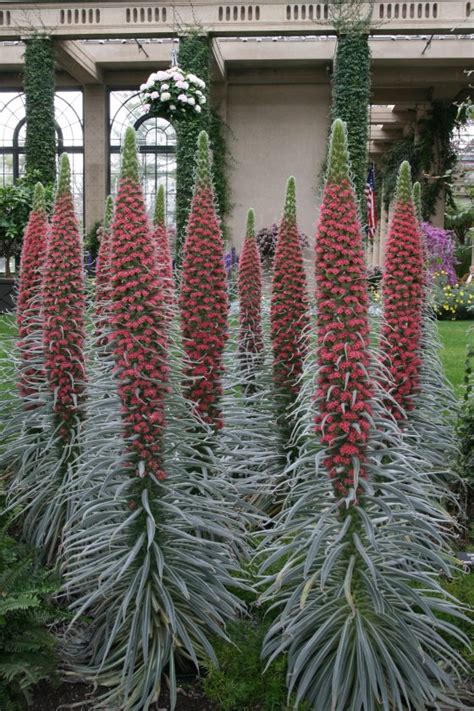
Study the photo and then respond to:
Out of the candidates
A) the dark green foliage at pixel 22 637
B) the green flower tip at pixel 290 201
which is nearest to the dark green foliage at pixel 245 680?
the dark green foliage at pixel 22 637

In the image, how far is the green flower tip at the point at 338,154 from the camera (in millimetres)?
2000

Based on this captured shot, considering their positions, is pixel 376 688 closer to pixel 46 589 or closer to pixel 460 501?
pixel 46 589

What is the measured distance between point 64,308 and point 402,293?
135 centimetres

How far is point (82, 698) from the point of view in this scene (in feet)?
7.43

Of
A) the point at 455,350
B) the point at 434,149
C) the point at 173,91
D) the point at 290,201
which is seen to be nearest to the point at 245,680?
the point at 290,201

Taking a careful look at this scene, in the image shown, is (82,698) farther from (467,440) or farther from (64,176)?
(467,440)

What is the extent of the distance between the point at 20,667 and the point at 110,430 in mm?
717

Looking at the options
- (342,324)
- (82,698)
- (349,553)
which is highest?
(342,324)

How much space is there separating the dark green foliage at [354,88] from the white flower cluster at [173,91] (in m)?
5.84

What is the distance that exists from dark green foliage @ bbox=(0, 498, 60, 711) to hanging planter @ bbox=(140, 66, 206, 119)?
27.0 feet

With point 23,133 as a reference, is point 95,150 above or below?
below

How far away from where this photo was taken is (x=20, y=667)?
6.80 ft

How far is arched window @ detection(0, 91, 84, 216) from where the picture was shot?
1966cm

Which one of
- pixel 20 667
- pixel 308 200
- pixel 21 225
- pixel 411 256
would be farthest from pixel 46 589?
pixel 308 200
